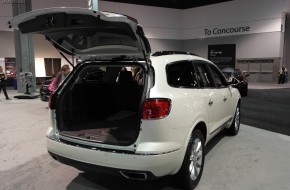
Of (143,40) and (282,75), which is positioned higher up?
(143,40)

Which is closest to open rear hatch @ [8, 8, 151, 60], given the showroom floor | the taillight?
the taillight

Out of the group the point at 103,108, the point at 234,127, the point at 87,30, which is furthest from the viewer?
the point at 234,127

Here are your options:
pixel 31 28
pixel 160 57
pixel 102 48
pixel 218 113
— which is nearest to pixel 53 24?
pixel 31 28

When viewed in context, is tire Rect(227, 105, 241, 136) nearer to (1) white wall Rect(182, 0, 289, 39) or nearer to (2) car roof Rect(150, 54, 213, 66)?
(2) car roof Rect(150, 54, 213, 66)

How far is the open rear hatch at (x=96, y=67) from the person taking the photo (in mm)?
2615

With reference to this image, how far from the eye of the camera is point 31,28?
2.92m

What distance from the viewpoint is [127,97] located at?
420cm

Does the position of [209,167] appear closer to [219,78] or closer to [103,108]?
[219,78]

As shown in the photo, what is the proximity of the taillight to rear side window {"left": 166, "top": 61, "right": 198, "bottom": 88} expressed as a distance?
0.33m

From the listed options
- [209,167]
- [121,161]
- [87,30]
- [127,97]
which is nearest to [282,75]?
[209,167]

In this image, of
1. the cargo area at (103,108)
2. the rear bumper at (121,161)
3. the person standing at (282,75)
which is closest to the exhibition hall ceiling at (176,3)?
the person standing at (282,75)

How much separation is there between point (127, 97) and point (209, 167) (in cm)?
155

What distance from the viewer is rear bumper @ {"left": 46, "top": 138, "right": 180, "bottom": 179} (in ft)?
8.48

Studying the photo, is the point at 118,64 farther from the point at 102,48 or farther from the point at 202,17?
the point at 202,17
